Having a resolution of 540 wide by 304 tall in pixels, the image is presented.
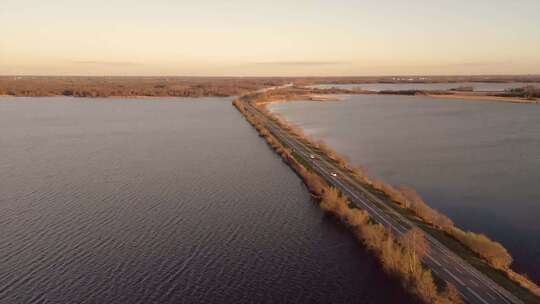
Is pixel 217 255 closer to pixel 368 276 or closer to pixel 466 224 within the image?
pixel 368 276

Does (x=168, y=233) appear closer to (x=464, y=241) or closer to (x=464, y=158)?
(x=464, y=241)

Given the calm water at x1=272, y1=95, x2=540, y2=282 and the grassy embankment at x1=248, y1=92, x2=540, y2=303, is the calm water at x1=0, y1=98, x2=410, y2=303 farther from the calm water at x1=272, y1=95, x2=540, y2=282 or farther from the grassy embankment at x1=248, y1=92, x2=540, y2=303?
the calm water at x1=272, y1=95, x2=540, y2=282

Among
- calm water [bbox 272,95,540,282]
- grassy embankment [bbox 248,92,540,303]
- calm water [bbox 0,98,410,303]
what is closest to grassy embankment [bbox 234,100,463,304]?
calm water [bbox 0,98,410,303]

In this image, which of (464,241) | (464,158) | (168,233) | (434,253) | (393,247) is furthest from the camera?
(464,158)

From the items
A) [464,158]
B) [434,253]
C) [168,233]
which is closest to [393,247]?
[434,253]

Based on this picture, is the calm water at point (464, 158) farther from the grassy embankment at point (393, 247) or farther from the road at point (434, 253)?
the grassy embankment at point (393, 247)

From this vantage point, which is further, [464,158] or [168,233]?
[464,158]

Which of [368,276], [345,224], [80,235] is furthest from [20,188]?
[368,276]

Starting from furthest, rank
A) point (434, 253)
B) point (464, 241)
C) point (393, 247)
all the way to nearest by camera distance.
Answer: point (464, 241) < point (393, 247) < point (434, 253)
